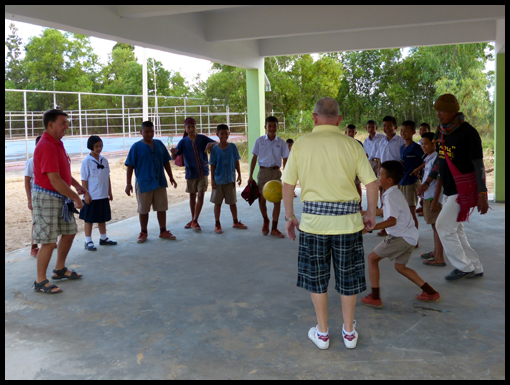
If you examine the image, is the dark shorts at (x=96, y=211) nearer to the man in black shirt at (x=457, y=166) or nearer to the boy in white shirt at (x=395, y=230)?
the boy in white shirt at (x=395, y=230)

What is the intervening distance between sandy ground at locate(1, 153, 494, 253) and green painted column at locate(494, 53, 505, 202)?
94.4 inches

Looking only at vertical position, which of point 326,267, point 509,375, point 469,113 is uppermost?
point 469,113

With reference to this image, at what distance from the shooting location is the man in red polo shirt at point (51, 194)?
443cm

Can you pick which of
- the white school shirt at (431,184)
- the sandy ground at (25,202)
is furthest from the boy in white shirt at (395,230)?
the sandy ground at (25,202)

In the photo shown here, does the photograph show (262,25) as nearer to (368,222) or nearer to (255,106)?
(255,106)

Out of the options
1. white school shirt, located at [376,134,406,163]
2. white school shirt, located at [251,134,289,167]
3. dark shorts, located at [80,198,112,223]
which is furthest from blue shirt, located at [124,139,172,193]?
white school shirt, located at [376,134,406,163]

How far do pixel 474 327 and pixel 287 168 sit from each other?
6.18 ft

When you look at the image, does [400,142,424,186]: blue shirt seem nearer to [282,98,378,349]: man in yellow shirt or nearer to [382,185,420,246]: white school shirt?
[382,185,420,246]: white school shirt

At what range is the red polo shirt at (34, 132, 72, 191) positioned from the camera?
14.4ft

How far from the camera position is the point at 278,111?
66.3 ft

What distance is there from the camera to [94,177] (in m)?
6.00
